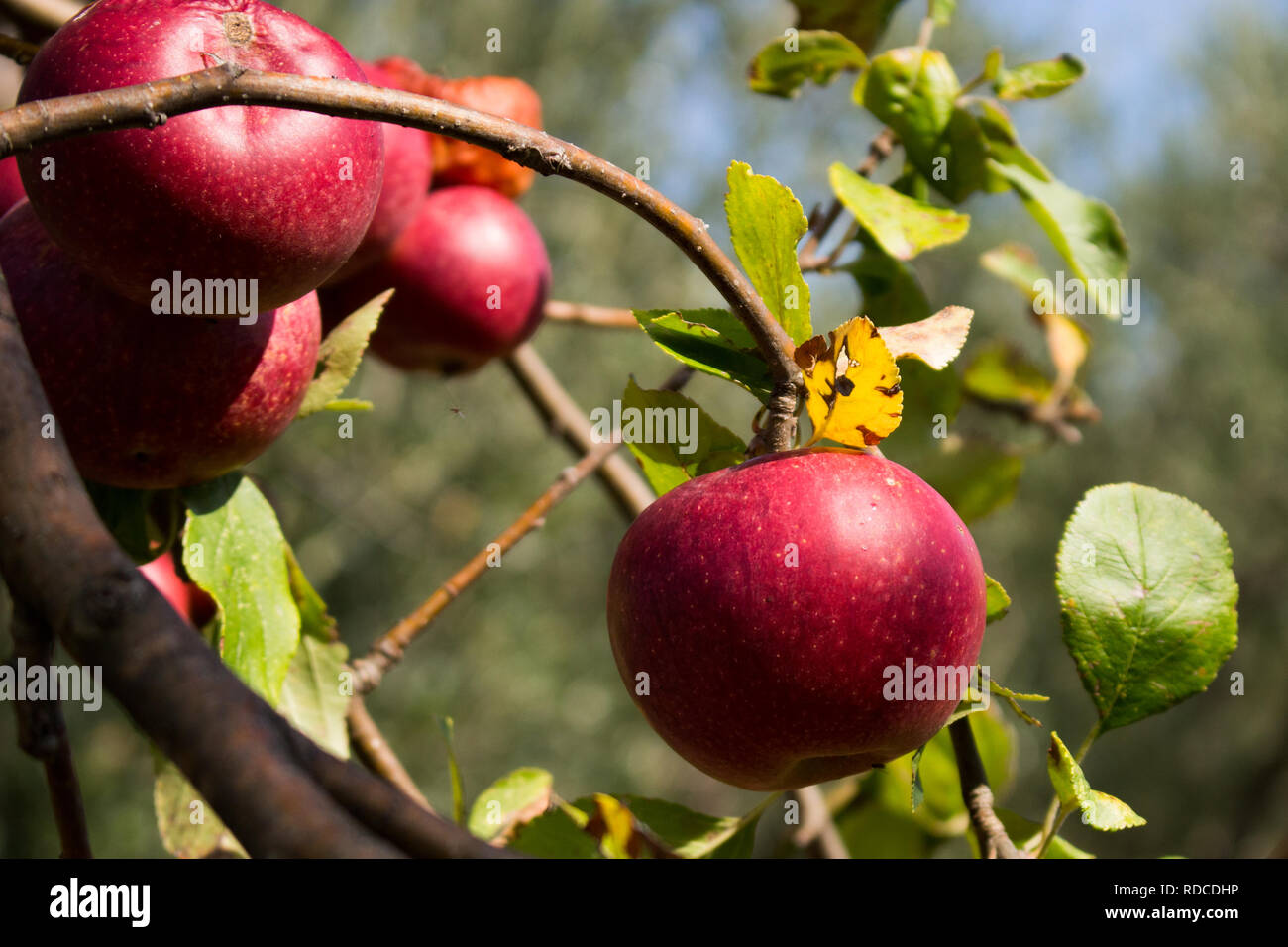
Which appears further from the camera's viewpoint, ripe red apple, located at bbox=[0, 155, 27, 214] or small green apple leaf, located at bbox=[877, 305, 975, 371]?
ripe red apple, located at bbox=[0, 155, 27, 214]

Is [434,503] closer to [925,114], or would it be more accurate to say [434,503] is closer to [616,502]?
[616,502]

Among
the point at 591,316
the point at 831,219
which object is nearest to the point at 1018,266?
the point at 831,219

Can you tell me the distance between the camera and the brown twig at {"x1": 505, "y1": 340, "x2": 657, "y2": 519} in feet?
3.17

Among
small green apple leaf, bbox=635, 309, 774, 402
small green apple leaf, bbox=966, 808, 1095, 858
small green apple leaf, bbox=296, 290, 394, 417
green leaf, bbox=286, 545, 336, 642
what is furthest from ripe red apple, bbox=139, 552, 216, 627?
small green apple leaf, bbox=966, 808, 1095, 858

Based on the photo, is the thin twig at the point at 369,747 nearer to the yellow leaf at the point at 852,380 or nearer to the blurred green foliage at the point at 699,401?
the yellow leaf at the point at 852,380

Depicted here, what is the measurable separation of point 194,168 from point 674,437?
254mm

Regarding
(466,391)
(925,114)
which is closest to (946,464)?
(925,114)

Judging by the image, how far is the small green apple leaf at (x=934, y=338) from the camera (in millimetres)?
478

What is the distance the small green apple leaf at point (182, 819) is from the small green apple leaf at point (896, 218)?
0.54 metres

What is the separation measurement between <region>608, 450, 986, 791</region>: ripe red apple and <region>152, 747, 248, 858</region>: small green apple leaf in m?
0.39

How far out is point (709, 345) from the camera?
1.66ft

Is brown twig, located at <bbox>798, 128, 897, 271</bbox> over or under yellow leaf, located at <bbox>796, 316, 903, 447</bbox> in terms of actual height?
over

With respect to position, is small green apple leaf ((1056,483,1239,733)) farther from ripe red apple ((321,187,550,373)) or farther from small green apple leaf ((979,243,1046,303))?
ripe red apple ((321,187,550,373))
